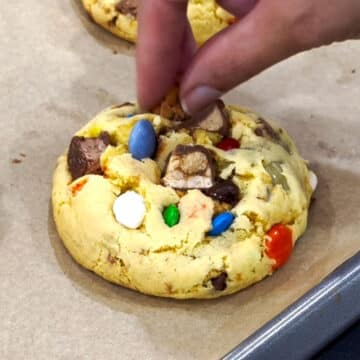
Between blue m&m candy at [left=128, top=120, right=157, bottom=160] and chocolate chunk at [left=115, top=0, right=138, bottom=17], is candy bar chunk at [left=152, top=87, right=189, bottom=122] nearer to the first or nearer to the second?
blue m&m candy at [left=128, top=120, right=157, bottom=160]

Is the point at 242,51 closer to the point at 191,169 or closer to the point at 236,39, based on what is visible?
the point at 236,39

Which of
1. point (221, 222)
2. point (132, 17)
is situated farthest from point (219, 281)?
point (132, 17)

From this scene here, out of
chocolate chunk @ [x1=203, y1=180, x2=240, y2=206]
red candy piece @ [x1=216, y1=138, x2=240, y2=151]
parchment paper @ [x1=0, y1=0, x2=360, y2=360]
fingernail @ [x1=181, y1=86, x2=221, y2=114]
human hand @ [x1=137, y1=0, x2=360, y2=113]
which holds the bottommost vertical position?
parchment paper @ [x1=0, y1=0, x2=360, y2=360]

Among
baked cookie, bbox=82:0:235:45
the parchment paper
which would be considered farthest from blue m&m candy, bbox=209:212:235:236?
baked cookie, bbox=82:0:235:45

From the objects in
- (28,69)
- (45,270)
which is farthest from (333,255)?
(28,69)

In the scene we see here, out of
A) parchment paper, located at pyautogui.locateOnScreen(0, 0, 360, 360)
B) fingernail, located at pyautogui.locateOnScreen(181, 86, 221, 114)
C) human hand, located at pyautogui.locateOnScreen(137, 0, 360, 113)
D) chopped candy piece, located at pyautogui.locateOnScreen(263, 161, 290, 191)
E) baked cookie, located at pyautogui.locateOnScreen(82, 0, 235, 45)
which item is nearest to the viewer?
human hand, located at pyautogui.locateOnScreen(137, 0, 360, 113)

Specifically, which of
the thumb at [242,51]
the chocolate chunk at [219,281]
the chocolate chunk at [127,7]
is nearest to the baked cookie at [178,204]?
the chocolate chunk at [219,281]

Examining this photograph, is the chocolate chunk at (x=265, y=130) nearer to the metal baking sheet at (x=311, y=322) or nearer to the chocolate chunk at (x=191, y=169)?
the chocolate chunk at (x=191, y=169)
